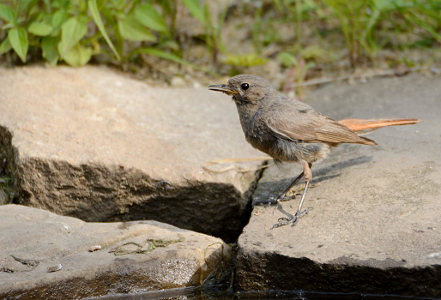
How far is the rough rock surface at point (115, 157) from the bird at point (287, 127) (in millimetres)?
440

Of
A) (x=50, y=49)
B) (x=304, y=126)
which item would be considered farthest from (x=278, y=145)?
(x=50, y=49)

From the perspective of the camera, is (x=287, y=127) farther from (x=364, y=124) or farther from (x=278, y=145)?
(x=364, y=124)

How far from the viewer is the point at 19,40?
5.29 m

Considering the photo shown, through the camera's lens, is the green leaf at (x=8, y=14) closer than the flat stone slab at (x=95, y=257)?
No

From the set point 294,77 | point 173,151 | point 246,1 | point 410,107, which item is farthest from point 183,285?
point 246,1

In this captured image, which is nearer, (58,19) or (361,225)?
(361,225)

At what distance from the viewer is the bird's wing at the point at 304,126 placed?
A: 4.32 meters

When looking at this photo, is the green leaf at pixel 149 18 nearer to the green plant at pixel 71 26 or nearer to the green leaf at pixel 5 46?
the green plant at pixel 71 26

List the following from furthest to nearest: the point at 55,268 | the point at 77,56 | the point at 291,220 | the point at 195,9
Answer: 1. the point at 195,9
2. the point at 77,56
3. the point at 291,220
4. the point at 55,268

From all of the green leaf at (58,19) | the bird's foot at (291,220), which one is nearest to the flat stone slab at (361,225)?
the bird's foot at (291,220)

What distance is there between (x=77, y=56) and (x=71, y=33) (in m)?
0.44

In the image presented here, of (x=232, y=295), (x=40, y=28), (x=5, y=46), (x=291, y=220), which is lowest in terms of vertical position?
(x=232, y=295)

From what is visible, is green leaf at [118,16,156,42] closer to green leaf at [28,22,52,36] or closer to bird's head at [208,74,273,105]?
green leaf at [28,22,52,36]

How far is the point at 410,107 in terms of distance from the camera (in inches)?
216
